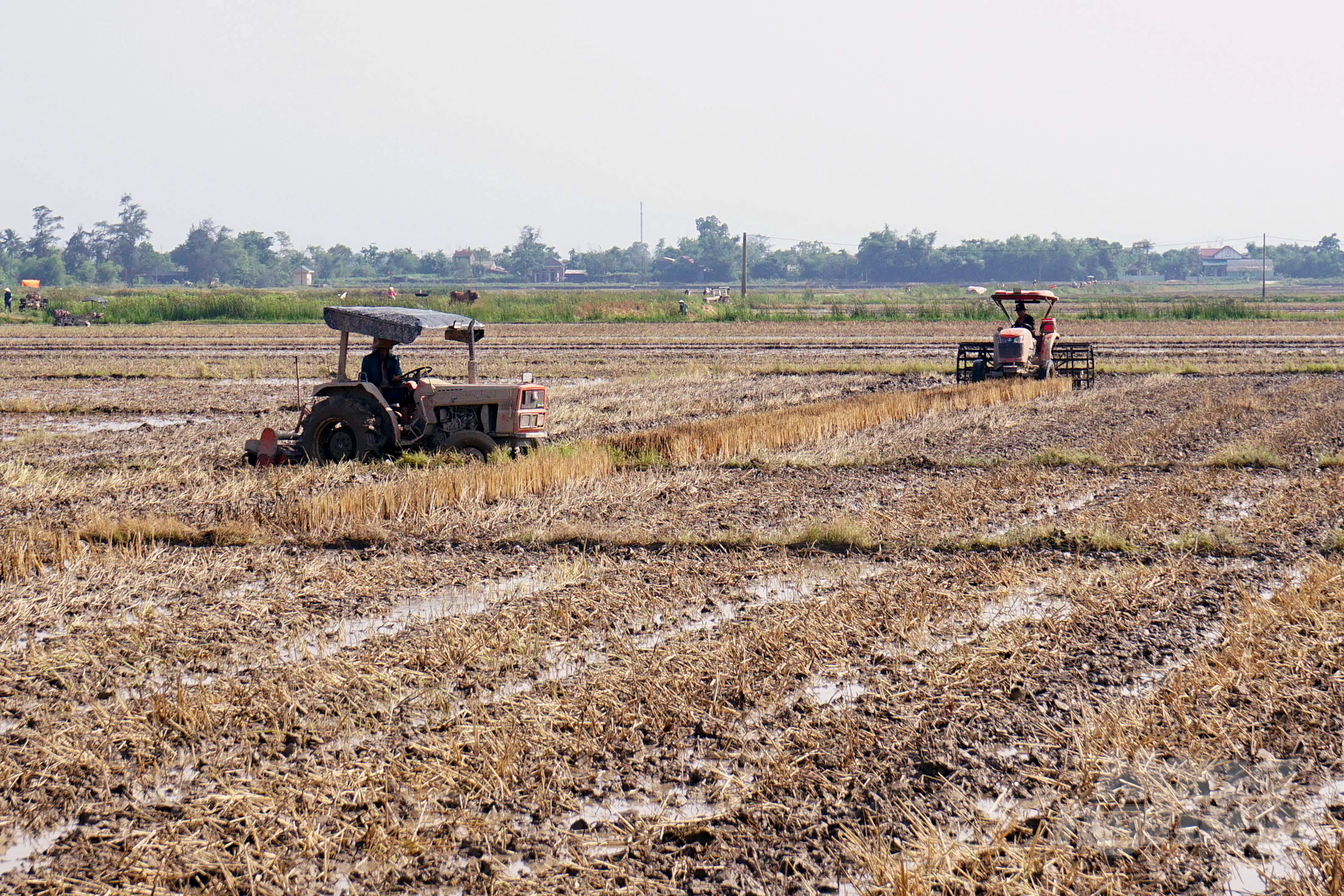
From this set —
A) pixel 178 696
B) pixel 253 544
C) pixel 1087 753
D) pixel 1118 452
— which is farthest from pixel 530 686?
pixel 1118 452

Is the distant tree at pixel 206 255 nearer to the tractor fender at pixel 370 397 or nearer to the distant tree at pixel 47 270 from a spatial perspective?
the distant tree at pixel 47 270

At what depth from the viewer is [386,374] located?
14125 millimetres

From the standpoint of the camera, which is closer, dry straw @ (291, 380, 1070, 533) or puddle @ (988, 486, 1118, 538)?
puddle @ (988, 486, 1118, 538)

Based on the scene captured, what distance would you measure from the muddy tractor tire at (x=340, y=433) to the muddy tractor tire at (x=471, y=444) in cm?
78

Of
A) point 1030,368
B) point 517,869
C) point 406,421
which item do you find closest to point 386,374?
point 406,421

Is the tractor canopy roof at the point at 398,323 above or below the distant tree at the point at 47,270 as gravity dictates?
below

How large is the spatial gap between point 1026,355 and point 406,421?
14.8 m

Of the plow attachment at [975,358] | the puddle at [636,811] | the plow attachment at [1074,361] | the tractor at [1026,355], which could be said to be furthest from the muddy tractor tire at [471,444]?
the plow attachment at [1074,361]

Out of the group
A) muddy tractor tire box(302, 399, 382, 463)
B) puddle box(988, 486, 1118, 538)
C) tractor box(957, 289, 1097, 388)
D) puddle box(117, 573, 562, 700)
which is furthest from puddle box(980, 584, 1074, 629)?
tractor box(957, 289, 1097, 388)

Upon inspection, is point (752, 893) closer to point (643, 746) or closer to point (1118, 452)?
point (643, 746)

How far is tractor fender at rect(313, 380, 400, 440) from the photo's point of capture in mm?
13820

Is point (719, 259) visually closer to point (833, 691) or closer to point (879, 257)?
point (879, 257)

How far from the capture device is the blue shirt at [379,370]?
13.9 meters

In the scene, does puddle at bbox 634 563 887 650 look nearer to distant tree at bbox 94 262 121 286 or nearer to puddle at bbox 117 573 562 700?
puddle at bbox 117 573 562 700
